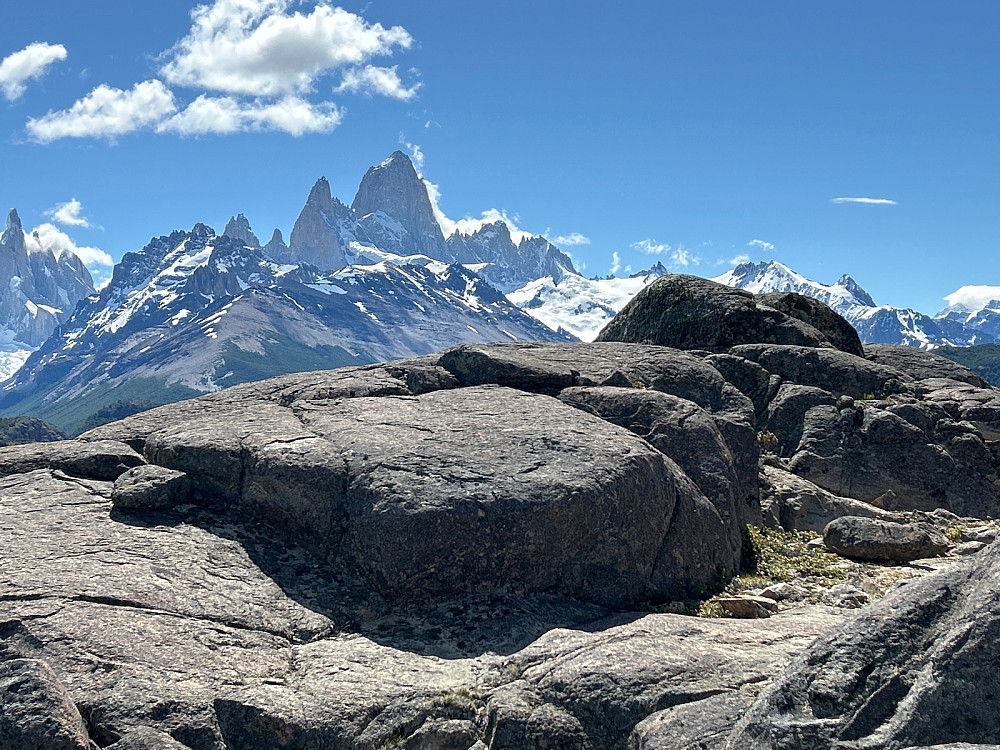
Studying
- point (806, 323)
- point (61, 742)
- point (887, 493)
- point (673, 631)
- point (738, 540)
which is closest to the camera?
point (61, 742)

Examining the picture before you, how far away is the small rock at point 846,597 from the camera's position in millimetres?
14852

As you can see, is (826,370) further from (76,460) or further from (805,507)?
(76,460)

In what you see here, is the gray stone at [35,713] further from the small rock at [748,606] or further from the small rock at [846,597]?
the small rock at [846,597]

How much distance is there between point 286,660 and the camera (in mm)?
12938

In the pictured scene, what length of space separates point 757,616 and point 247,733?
9460mm

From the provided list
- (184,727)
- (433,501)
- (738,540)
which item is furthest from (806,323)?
(184,727)

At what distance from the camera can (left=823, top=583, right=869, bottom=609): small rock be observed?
585 inches

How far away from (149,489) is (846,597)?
14647 millimetres

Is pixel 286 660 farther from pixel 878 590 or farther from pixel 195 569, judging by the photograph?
pixel 878 590

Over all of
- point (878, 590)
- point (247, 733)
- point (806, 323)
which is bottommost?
point (247, 733)

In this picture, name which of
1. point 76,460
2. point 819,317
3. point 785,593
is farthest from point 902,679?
point 819,317

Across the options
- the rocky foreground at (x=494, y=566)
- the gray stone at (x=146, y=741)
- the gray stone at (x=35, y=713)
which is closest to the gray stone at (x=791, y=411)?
the rocky foreground at (x=494, y=566)

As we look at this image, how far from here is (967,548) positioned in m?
18.0

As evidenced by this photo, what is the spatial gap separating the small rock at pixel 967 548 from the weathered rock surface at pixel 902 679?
1020 centimetres
